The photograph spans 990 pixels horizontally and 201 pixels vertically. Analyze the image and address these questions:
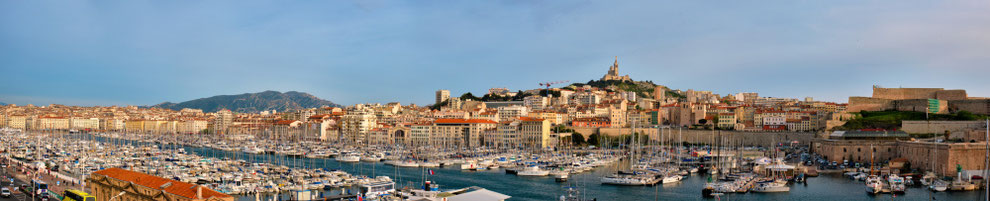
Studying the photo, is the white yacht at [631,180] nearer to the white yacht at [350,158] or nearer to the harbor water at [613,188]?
the harbor water at [613,188]

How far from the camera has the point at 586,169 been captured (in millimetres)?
34938

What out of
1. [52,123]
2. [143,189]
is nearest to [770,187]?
[143,189]

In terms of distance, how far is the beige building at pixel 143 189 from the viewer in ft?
45.1

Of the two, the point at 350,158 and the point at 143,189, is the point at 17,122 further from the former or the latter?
the point at 143,189

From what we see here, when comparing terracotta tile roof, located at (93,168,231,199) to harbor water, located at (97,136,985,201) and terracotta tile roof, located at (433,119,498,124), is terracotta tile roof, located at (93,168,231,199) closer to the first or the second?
harbor water, located at (97,136,985,201)

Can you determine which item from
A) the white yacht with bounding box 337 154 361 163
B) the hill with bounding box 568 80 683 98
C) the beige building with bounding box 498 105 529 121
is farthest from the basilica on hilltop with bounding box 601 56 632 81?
the white yacht with bounding box 337 154 361 163

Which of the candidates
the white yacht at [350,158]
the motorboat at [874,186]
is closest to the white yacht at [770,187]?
the motorboat at [874,186]

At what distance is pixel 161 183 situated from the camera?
586 inches

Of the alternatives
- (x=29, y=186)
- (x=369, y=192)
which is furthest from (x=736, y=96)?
(x=29, y=186)

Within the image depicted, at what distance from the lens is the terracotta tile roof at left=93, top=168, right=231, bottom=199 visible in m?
13.8

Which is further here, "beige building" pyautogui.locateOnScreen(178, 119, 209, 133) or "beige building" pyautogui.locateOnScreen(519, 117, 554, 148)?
"beige building" pyautogui.locateOnScreen(178, 119, 209, 133)

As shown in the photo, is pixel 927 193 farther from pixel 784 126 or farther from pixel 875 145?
pixel 784 126

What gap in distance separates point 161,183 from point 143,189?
1.76 feet

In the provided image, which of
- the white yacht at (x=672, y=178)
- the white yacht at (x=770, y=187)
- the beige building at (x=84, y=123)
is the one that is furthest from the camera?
the beige building at (x=84, y=123)
